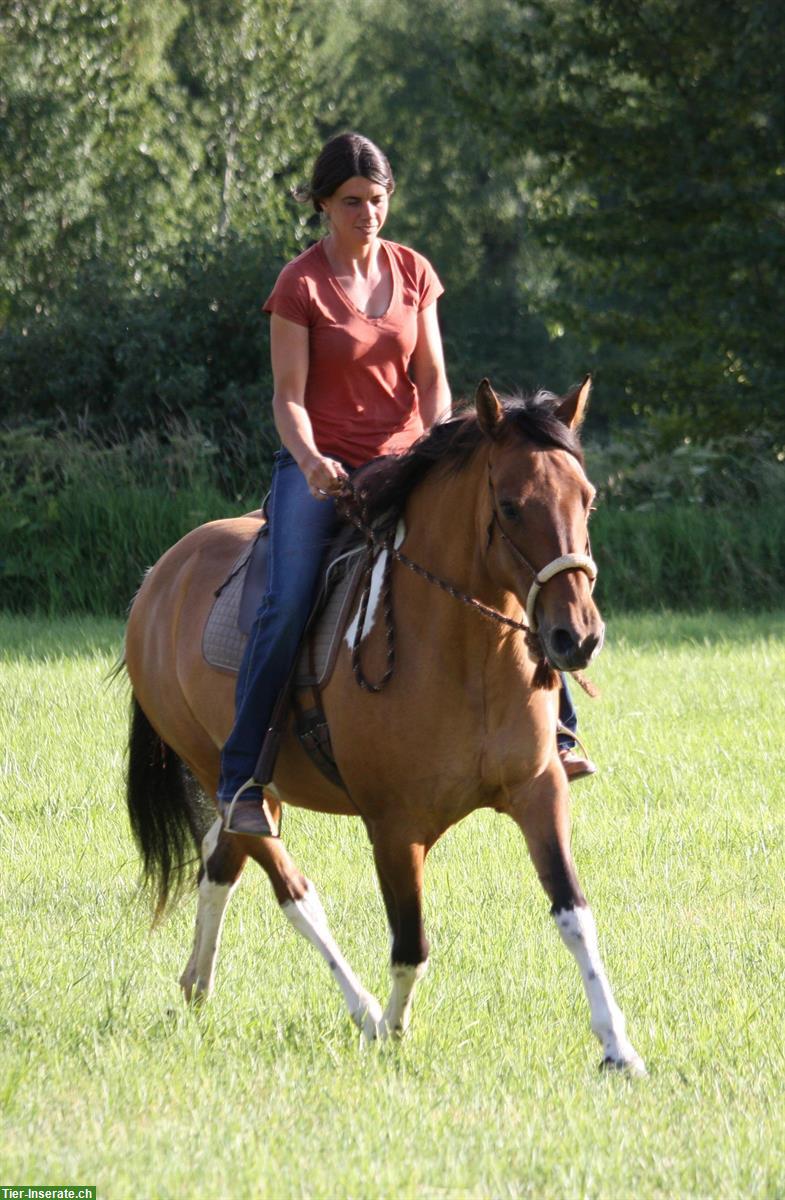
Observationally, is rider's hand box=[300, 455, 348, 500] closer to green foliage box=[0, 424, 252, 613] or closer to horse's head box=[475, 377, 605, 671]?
horse's head box=[475, 377, 605, 671]

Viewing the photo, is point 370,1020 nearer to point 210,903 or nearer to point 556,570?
point 210,903

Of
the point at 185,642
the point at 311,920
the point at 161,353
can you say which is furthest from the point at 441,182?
the point at 311,920

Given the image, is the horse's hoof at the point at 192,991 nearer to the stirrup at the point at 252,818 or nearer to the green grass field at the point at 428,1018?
the green grass field at the point at 428,1018

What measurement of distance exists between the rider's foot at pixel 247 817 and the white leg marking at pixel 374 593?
67cm

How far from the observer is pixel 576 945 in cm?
468

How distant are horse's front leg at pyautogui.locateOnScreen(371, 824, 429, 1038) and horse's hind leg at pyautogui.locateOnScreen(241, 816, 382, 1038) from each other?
0.14m

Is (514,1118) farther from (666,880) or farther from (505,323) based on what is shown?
(505,323)

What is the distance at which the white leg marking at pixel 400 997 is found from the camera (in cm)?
491

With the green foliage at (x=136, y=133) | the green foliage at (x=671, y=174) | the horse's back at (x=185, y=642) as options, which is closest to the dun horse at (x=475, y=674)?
the horse's back at (x=185, y=642)

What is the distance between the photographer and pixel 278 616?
17.4 feet

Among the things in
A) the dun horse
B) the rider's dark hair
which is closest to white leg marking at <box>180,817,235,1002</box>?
the dun horse

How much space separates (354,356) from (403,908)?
5.86 ft

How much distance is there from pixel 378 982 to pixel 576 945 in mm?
1192

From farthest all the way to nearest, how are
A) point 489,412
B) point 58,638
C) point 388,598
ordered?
point 58,638 → point 388,598 → point 489,412
